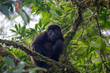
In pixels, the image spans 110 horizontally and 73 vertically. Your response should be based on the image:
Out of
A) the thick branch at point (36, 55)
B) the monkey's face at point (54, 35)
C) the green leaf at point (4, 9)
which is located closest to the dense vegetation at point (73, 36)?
the thick branch at point (36, 55)

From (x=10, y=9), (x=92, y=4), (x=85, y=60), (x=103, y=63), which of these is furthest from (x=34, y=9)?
(x=10, y=9)

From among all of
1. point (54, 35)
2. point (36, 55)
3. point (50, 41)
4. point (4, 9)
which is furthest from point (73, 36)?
point (4, 9)

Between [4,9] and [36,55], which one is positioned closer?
[4,9]

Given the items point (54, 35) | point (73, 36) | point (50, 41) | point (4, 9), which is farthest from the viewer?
point (50, 41)

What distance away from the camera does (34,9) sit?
4430 millimetres

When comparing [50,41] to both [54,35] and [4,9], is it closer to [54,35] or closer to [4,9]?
[54,35]

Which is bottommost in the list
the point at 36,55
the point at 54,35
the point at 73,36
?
the point at 36,55

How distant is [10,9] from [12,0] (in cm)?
26

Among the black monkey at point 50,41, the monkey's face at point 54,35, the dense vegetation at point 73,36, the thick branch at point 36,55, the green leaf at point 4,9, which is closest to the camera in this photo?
the green leaf at point 4,9

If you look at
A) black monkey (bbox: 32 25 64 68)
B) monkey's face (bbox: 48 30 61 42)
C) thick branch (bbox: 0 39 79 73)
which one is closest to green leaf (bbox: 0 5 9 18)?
thick branch (bbox: 0 39 79 73)

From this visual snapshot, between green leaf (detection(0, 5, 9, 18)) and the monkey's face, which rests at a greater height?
the monkey's face

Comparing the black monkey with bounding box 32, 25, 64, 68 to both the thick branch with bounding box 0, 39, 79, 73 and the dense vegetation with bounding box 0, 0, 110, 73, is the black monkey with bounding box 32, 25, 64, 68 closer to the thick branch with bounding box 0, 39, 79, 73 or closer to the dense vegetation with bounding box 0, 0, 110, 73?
the dense vegetation with bounding box 0, 0, 110, 73

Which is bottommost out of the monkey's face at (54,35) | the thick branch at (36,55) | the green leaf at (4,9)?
the thick branch at (36,55)

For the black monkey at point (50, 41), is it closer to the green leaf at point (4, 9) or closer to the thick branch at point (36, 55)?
the thick branch at point (36, 55)
